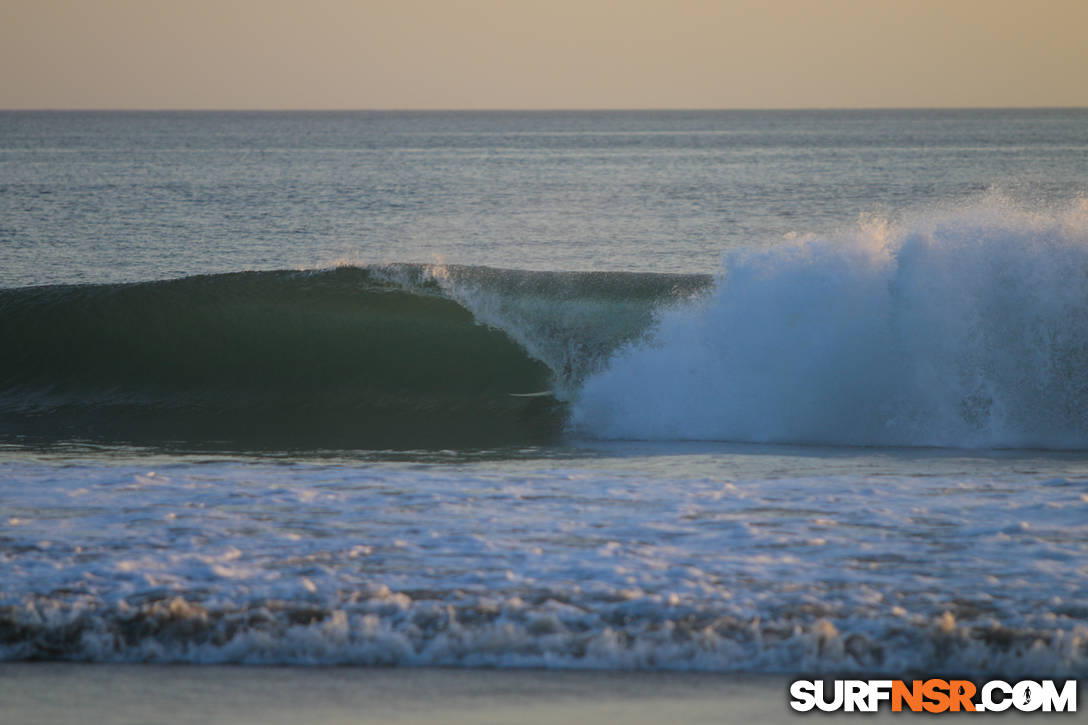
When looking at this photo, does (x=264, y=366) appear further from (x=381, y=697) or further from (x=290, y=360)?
(x=381, y=697)

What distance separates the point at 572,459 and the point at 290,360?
557 centimetres

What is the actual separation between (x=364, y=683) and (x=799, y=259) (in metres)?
7.57

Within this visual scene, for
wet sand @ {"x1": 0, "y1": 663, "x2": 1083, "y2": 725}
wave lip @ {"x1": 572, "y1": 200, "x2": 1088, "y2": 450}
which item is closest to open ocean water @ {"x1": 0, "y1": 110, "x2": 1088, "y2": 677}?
wave lip @ {"x1": 572, "y1": 200, "x2": 1088, "y2": 450}

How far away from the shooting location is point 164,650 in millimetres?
4609

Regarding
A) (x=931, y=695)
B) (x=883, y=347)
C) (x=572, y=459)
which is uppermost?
(x=883, y=347)

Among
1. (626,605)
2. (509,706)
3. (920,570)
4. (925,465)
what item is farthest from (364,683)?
(925,465)

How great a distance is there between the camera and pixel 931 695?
421 cm

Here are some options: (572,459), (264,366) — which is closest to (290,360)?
(264,366)

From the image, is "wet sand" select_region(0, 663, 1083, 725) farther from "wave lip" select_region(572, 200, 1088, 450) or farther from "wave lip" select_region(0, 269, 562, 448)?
"wave lip" select_region(572, 200, 1088, 450)

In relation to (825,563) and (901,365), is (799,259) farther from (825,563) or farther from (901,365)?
(825,563)

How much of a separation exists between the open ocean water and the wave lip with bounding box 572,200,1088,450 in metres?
0.03

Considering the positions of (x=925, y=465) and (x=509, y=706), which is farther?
(x=925, y=465)

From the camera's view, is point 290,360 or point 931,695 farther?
point 290,360

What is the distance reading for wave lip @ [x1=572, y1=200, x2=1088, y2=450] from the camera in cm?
956
